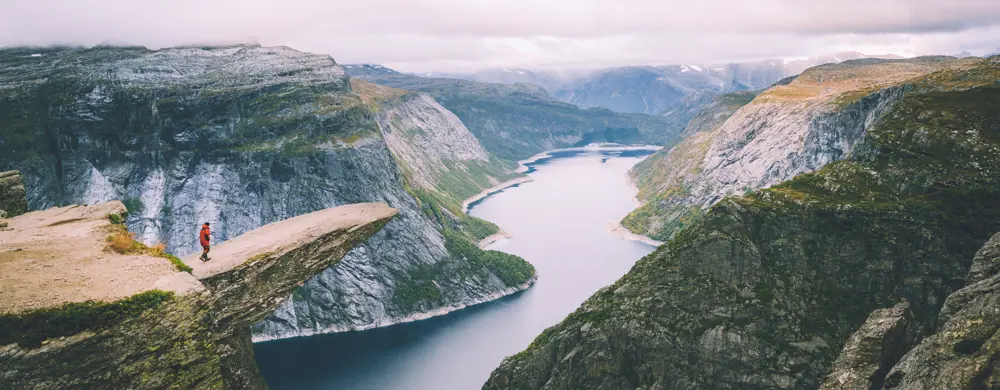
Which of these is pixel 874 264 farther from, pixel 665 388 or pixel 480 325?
pixel 480 325

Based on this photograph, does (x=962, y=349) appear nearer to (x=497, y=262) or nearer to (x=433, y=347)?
(x=433, y=347)

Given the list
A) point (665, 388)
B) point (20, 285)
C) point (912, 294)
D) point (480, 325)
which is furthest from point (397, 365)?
point (20, 285)

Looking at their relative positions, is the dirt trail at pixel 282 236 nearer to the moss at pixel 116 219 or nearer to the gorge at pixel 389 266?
the gorge at pixel 389 266

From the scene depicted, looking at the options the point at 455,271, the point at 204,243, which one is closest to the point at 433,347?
the point at 455,271

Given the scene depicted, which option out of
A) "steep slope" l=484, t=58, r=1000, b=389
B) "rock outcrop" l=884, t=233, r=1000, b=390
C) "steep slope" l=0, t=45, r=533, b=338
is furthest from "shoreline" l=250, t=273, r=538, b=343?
"rock outcrop" l=884, t=233, r=1000, b=390

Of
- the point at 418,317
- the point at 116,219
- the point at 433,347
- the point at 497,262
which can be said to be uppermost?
the point at 116,219

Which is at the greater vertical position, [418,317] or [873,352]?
[873,352]

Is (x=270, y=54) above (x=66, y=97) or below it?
above
